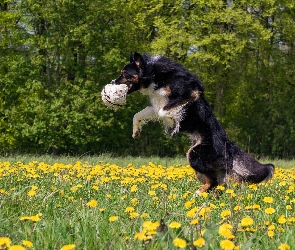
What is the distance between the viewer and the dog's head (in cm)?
593

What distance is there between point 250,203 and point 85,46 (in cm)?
1929

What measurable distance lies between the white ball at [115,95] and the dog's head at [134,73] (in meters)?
0.08

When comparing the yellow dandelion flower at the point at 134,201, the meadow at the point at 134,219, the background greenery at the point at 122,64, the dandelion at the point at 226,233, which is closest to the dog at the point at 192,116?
the meadow at the point at 134,219

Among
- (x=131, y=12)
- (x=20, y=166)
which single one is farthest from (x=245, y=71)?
(x=20, y=166)

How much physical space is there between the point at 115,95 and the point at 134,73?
13.5 inches

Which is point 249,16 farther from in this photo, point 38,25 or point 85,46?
point 38,25

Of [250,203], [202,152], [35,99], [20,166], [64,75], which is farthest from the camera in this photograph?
[64,75]

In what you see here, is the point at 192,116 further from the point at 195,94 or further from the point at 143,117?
the point at 143,117

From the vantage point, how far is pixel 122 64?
23.1 meters

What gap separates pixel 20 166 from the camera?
7469 mm

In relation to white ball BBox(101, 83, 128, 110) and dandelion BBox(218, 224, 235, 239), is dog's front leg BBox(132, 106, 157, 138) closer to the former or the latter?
white ball BBox(101, 83, 128, 110)

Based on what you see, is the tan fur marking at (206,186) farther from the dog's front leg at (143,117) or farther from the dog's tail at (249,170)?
the dog's front leg at (143,117)

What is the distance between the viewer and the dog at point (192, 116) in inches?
231

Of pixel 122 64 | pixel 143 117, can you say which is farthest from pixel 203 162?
pixel 122 64
